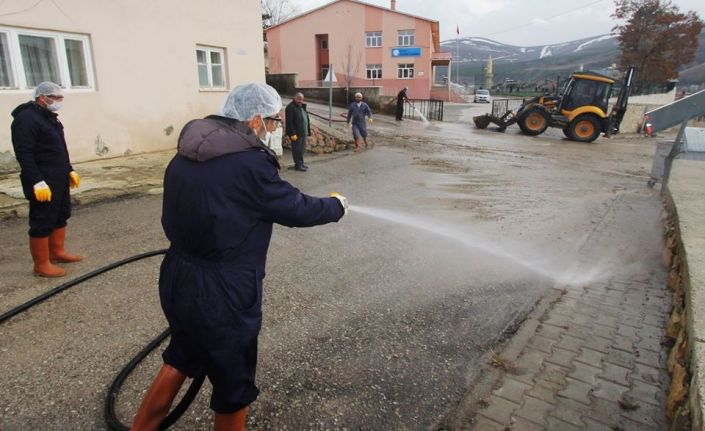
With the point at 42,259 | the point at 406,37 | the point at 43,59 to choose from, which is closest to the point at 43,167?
the point at 42,259

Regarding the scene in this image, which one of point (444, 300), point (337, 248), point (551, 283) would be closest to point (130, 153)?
point (337, 248)

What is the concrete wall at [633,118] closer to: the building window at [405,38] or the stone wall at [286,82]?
the stone wall at [286,82]

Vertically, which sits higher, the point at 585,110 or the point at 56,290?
the point at 585,110

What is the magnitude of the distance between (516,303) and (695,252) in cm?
148

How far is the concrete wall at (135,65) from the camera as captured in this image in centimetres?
758

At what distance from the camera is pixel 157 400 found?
2258 millimetres

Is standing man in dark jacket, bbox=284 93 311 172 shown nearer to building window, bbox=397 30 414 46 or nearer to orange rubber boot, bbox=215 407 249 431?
orange rubber boot, bbox=215 407 249 431

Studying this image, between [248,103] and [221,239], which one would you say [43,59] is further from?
[221,239]

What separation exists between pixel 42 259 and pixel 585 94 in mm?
19624

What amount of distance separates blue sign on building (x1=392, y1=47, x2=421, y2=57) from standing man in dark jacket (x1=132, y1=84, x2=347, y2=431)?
135 feet

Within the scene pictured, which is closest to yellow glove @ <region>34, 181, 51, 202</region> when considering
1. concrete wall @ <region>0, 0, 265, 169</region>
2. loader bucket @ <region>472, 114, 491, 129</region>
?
concrete wall @ <region>0, 0, 265, 169</region>

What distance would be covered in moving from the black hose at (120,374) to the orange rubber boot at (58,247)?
0.67m

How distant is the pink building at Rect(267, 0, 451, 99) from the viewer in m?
40.3

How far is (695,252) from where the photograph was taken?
3.75 m
